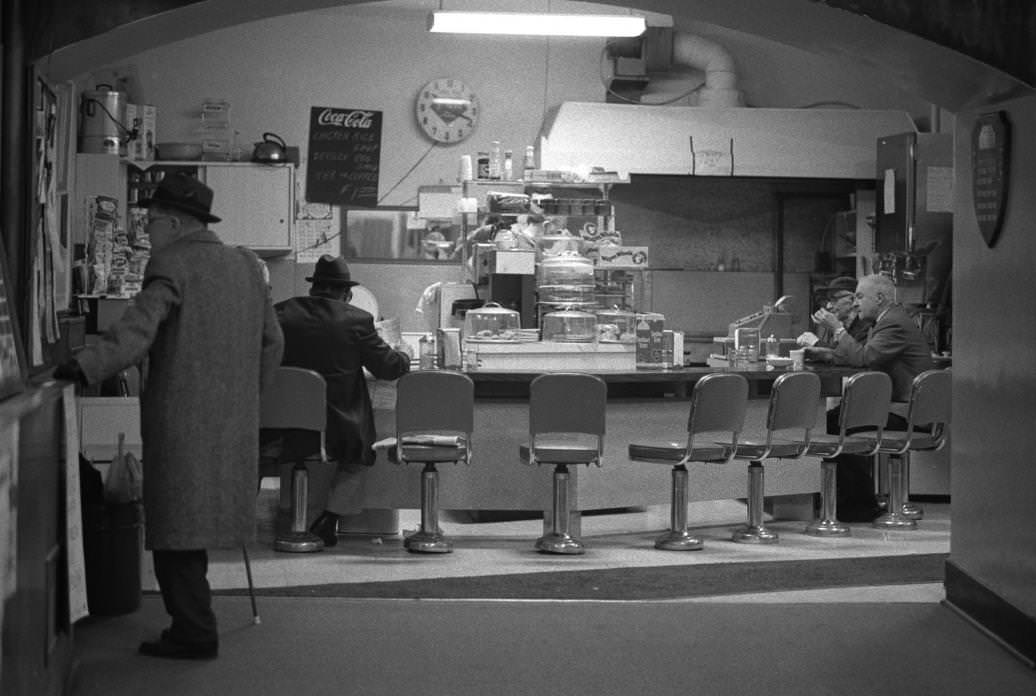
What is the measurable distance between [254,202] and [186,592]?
263 inches

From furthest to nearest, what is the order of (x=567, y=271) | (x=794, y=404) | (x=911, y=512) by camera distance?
(x=567, y=271), (x=911, y=512), (x=794, y=404)

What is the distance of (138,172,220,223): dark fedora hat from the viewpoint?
514 centimetres

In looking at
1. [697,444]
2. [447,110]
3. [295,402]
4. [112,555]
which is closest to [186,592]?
[112,555]

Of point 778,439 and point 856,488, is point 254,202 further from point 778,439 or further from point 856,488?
point 856,488

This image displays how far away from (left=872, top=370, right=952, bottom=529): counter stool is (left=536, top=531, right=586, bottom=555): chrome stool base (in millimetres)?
1993

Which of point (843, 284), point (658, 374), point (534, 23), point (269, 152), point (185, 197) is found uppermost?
point (534, 23)

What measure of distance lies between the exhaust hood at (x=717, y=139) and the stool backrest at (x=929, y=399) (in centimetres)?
353

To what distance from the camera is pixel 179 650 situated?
5.14m

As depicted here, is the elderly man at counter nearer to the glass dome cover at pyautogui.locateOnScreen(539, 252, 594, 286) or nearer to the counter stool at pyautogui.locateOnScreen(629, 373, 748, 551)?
the counter stool at pyautogui.locateOnScreen(629, 373, 748, 551)

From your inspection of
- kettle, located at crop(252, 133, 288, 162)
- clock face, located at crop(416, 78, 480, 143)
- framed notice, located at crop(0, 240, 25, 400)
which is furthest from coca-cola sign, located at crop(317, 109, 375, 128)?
framed notice, located at crop(0, 240, 25, 400)

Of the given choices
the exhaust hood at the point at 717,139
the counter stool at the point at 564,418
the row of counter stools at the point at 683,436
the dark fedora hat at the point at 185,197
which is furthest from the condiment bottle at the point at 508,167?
the dark fedora hat at the point at 185,197

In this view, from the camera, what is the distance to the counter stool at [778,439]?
8133 mm

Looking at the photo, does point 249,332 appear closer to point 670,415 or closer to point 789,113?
point 670,415

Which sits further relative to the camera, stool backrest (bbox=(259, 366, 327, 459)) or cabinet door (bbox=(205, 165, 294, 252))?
cabinet door (bbox=(205, 165, 294, 252))
